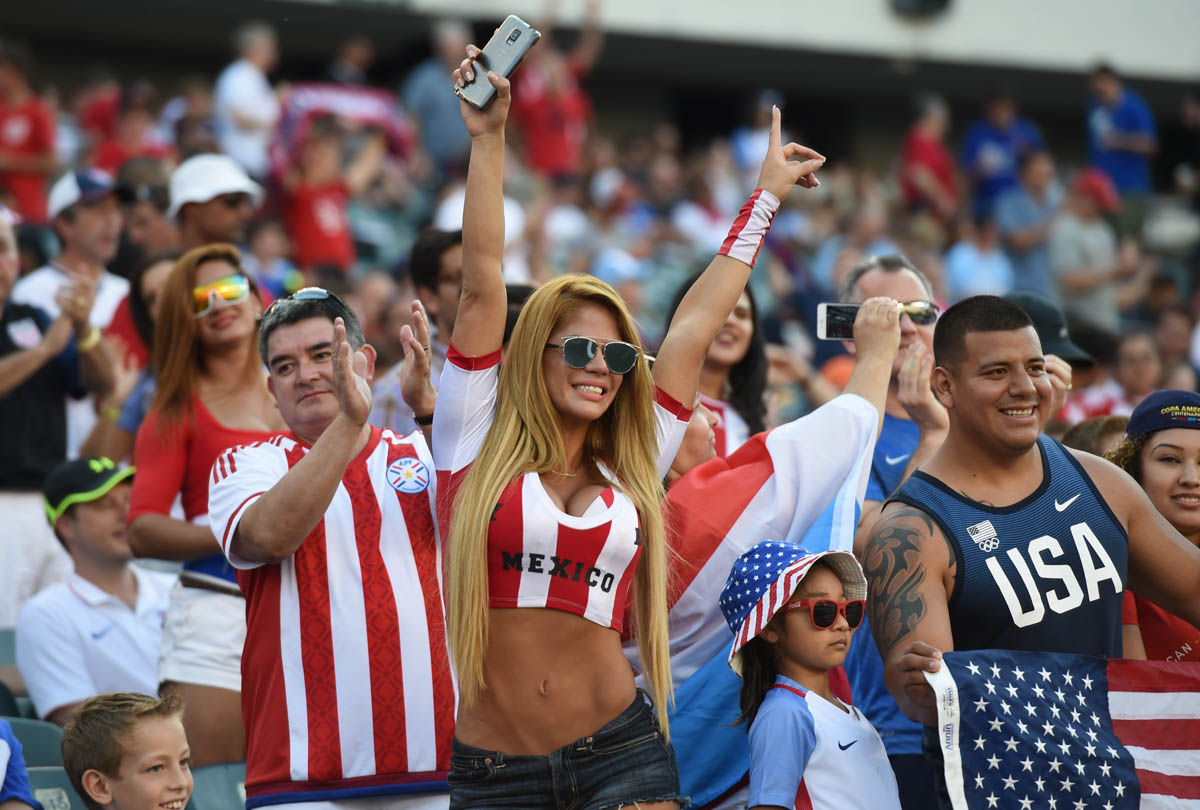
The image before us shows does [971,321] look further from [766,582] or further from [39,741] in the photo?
[39,741]

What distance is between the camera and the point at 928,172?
749 inches

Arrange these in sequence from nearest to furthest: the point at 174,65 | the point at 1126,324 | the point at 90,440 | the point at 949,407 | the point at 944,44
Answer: the point at 949,407, the point at 90,440, the point at 1126,324, the point at 174,65, the point at 944,44

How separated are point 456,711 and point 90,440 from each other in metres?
3.51

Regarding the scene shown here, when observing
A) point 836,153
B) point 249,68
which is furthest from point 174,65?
point 836,153

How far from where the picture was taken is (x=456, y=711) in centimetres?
404

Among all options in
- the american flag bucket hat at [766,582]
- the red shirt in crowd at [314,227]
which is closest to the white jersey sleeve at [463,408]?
the american flag bucket hat at [766,582]

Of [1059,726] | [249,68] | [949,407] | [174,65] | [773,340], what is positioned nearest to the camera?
[1059,726]

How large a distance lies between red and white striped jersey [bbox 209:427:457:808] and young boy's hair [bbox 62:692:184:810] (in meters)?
0.46

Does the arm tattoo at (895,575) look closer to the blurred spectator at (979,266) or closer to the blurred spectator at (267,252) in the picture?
the blurred spectator at (267,252)

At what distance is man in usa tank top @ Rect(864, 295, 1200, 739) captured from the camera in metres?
4.08

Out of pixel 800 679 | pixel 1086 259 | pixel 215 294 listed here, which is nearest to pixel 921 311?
pixel 800 679

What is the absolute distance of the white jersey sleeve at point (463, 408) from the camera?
12.3 ft

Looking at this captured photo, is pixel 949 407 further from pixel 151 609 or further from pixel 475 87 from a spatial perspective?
pixel 151 609

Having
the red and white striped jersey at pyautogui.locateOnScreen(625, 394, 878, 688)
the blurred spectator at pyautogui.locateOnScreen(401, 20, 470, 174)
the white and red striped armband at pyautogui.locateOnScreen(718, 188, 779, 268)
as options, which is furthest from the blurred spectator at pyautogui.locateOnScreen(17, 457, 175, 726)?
the blurred spectator at pyautogui.locateOnScreen(401, 20, 470, 174)
